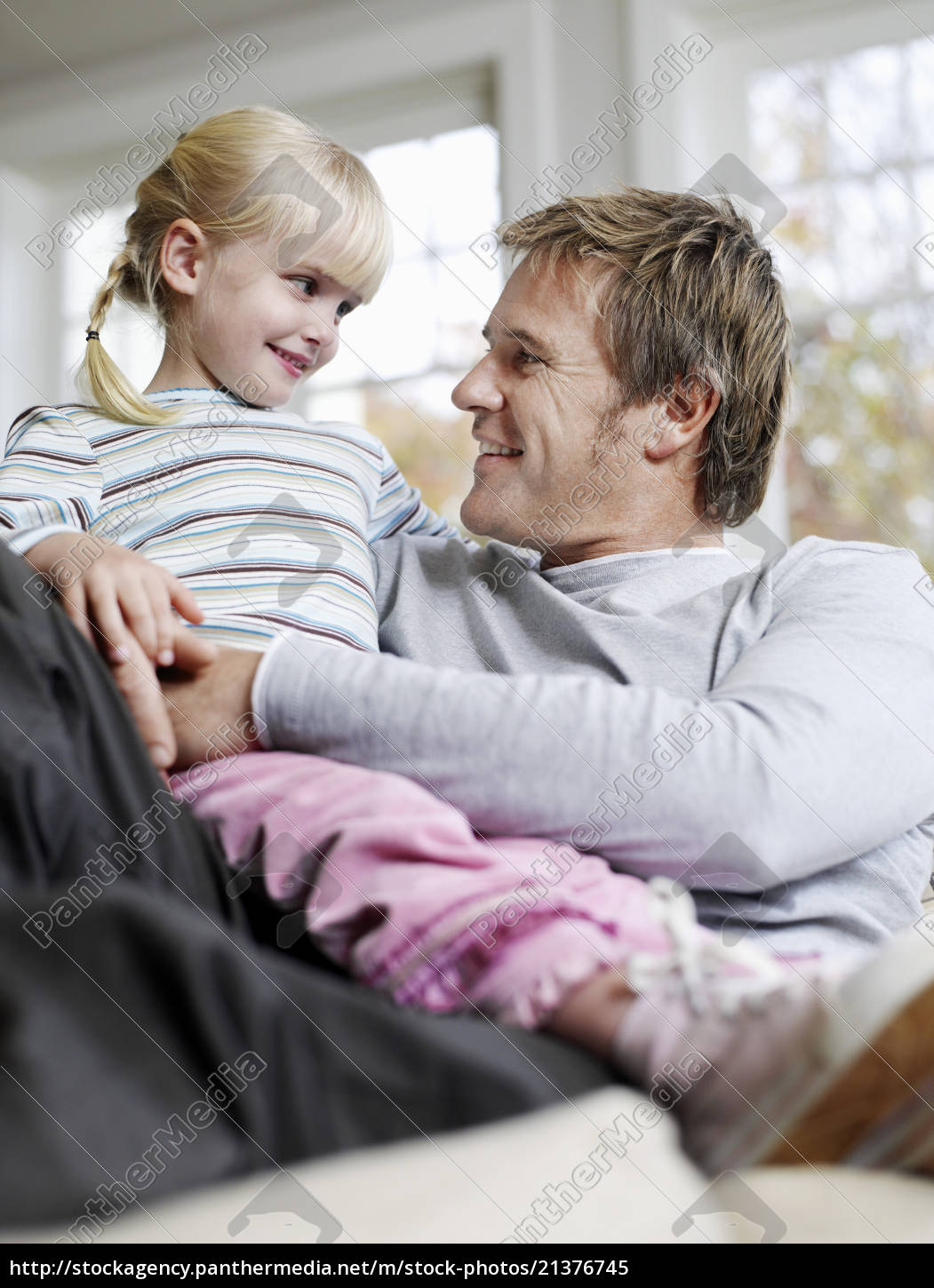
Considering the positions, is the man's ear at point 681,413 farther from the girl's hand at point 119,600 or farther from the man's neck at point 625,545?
the girl's hand at point 119,600

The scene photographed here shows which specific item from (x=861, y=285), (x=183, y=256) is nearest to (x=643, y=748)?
(x=183, y=256)

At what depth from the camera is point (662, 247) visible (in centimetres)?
135

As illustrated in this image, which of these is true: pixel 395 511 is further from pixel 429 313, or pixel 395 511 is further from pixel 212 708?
pixel 429 313

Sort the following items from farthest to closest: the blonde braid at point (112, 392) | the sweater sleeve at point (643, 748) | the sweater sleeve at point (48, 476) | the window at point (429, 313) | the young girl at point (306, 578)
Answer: the window at point (429, 313) → the blonde braid at point (112, 392) → the sweater sleeve at point (48, 476) → the sweater sleeve at point (643, 748) → the young girl at point (306, 578)

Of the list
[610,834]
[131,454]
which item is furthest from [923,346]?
[610,834]

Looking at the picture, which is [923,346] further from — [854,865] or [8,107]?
[8,107]

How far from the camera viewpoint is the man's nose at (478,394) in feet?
4.48

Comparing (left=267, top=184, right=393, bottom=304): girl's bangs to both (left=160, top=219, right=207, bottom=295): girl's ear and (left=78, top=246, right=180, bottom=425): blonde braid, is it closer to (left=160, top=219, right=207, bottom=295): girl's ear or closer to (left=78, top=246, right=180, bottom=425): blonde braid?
(left=160, top=219, right=207, bottom=295): girl's ear

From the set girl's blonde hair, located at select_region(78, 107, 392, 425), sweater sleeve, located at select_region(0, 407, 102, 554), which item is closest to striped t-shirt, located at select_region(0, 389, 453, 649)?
sweater sleeve, located at select_region(0, 407, 102, 554)

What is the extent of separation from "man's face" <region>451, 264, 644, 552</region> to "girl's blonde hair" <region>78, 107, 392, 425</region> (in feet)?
0.88

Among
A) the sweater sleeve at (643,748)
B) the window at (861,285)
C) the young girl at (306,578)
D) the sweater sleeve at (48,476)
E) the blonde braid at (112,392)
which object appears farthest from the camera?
the window at (861,285)

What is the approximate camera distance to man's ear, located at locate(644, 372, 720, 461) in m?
1.36

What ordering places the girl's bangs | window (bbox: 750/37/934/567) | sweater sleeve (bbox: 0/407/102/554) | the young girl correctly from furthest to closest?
window (bbox: 750/37/934/567), the girl's bangs, sweater sleeve (bbox: 0/407/102/554), the young girl

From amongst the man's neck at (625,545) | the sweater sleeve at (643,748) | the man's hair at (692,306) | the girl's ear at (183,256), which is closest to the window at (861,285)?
the man's hair at (692,306)
